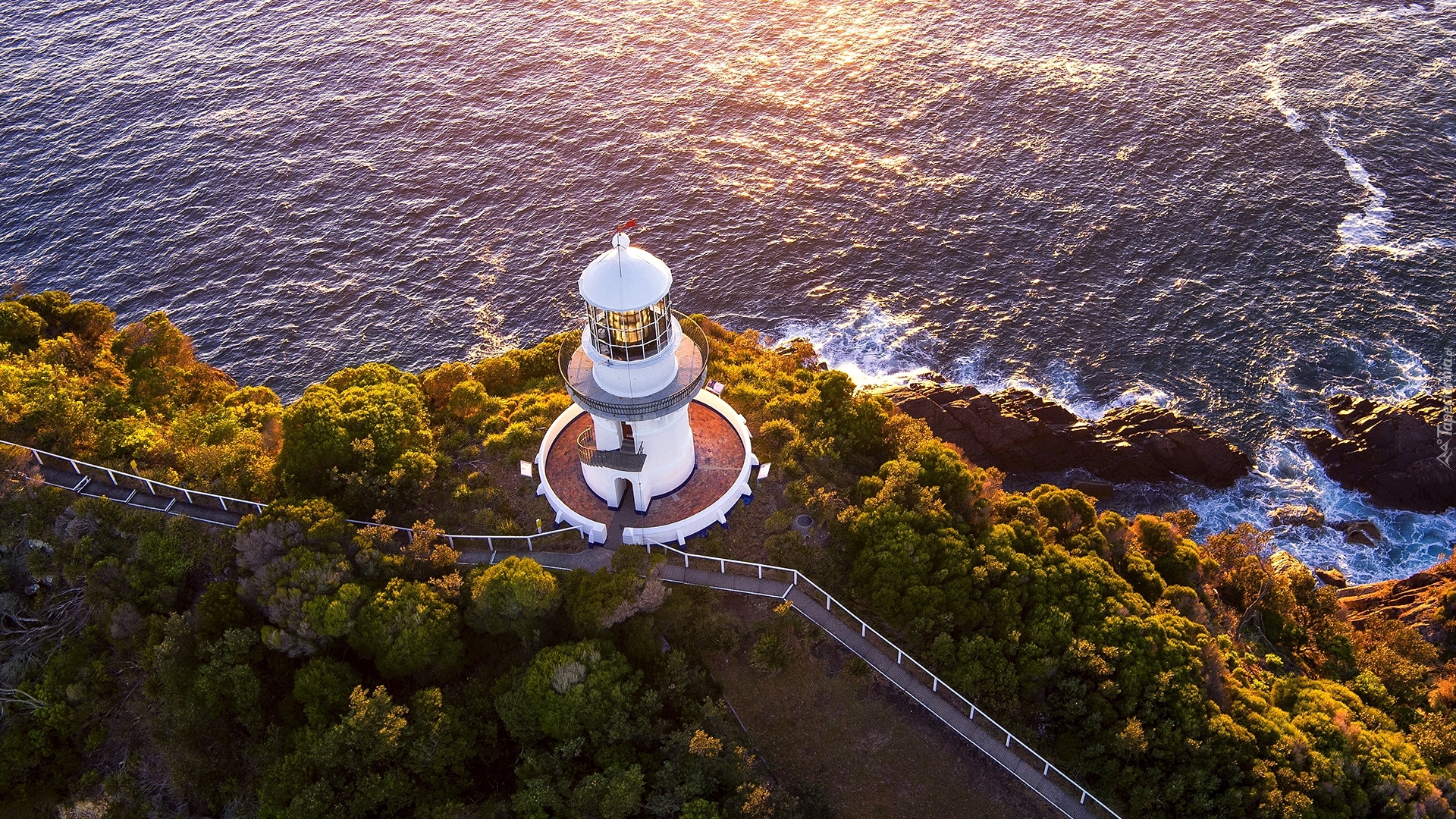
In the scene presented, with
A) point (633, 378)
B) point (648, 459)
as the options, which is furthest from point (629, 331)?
point (648, 459)

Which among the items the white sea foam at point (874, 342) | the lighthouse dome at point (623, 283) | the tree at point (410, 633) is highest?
the lighthouse dome at point (623, 283)

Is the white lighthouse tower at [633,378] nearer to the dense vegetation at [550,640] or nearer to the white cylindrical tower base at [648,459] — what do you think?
the white cylindrical tower base at [648,459]

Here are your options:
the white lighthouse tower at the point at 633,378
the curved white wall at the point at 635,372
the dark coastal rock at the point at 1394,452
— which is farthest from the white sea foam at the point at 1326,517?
the curved white wall at the point at 635,372

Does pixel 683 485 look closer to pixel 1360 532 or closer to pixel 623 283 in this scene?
pixel 623 283

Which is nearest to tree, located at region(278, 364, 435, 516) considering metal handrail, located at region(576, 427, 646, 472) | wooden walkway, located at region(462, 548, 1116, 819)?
wooden walkway, located at region(462, 548, 1116, 819)

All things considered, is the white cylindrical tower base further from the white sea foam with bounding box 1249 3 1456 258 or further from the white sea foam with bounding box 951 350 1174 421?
the white sea foam with bounding box 1249 3 1456 258

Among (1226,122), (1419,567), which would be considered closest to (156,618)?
(1419,567)
